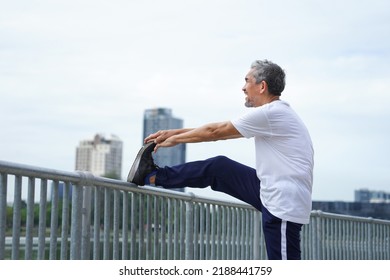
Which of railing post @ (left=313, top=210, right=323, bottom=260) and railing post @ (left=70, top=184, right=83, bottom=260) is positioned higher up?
railing post @ (left=70, top=184, right=83, bottom=260)

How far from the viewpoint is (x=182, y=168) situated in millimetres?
5355

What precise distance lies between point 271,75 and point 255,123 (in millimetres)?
448

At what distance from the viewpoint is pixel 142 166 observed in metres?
5.28

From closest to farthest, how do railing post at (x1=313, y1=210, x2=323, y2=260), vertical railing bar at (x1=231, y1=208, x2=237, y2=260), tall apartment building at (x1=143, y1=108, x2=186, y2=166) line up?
vertical railing bar at (x1=231, y1=208, x2=237, y2=260), railing post at (x1=313, y1=210, x2=323, y2=260), tall apartment building at (x1=143, y1=108, x2=186, y2=166)

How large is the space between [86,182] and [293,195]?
1348 mm

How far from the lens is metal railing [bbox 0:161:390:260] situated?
161 inches

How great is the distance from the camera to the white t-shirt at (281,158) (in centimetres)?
487

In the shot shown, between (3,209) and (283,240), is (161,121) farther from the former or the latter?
(3,209)

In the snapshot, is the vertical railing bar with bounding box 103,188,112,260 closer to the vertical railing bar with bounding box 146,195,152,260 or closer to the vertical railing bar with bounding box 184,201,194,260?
the vertical railing bar with bounding box 146,195,152,260

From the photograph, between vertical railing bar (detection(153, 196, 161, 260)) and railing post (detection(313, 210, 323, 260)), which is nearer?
vertical railing bar (detection(153, 196, 161, 260))

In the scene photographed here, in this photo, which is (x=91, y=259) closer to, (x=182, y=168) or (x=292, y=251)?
(x=182, y=168)

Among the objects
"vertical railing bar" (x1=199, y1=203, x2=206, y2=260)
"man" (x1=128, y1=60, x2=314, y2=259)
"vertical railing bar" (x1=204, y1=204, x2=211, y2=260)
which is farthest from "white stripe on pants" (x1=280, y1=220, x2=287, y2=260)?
"vertical railing bar" (x1=204, y1=204, x2=211, y2=260)

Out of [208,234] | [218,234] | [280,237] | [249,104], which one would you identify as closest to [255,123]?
[249,104]
